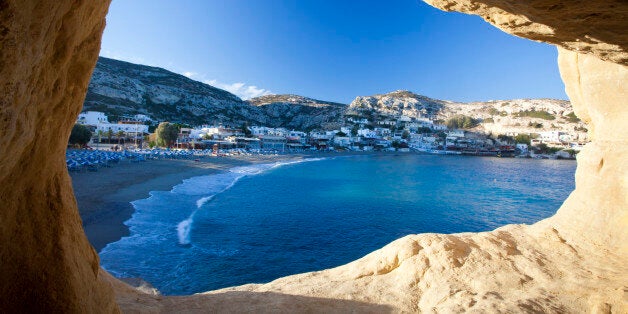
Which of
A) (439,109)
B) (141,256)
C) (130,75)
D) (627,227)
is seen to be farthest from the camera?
(439,109)

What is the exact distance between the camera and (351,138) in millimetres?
109438

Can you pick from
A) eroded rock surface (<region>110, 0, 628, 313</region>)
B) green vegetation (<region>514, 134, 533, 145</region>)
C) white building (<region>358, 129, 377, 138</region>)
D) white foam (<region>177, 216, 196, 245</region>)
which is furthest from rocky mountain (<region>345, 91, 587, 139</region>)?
white foam (<region>177, 216, 196, 245</region>)

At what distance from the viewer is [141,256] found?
476 inches

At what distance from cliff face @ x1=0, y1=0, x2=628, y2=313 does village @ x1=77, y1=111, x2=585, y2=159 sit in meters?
62.9

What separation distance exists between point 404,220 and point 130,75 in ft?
374

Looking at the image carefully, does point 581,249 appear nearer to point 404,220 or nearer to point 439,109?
point 404,220

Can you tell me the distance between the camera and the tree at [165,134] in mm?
59959

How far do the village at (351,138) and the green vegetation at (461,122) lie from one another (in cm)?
286

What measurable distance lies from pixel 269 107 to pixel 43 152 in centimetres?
14239

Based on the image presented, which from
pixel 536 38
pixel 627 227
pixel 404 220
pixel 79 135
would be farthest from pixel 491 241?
pixel 79 135

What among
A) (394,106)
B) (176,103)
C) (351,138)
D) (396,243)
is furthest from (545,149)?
(176,103)

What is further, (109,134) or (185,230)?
(109,134)

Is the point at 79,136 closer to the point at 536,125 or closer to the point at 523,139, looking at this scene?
the point at 523,139

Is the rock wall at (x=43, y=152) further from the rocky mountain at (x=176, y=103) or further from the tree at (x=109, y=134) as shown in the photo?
the rocky mountain at (x=176, y=103)
